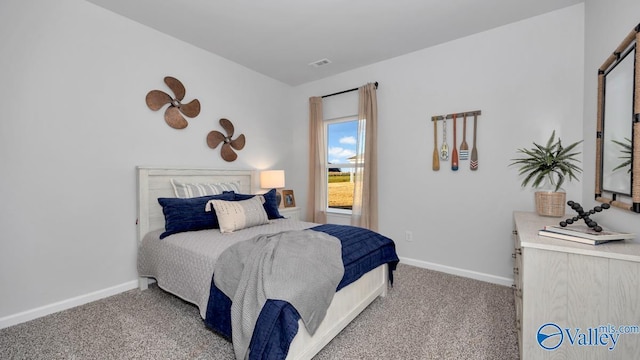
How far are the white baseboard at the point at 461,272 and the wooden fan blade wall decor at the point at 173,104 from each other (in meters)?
3.07

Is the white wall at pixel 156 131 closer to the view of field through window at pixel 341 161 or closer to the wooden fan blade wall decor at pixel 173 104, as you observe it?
the wooden fan blade wall decor at pixel 173 104

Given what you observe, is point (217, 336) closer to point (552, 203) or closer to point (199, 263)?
point (199, 263)

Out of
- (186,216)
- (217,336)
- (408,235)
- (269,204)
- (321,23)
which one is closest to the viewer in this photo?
(217,336)

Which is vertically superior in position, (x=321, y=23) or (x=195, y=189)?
(x=321, y=23)

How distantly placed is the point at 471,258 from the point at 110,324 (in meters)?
3.30

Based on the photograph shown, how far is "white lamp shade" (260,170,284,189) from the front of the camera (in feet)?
12.0

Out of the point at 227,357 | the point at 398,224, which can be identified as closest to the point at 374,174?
the point at 398,224

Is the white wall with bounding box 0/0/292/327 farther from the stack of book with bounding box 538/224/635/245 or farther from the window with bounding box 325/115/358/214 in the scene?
the stack of book with bounding box 538/224/635/245

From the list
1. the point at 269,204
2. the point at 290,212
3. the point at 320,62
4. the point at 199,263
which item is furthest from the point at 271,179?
the point at 199,263

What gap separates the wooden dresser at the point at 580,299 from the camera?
1.12 metres

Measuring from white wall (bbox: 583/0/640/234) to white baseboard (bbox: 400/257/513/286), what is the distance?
3.39 feet

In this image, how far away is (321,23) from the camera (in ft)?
8.53

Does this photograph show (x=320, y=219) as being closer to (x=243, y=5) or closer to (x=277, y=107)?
(x=277, y=107)

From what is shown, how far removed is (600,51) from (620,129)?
827 mm
